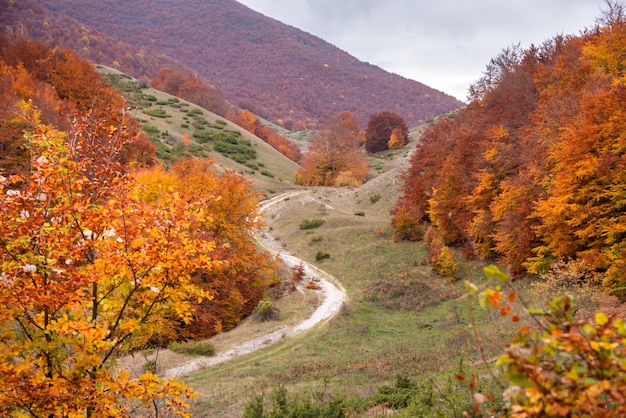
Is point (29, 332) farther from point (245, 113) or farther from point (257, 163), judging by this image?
point (245, 113)

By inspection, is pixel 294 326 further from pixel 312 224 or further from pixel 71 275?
pixel 312 224

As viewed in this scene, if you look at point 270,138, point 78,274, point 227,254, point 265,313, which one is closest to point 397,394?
point 78,274

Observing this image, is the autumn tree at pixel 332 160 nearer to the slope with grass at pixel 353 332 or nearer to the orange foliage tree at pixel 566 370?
the slope with grass at pixel 353 332

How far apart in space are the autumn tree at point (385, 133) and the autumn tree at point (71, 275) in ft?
292

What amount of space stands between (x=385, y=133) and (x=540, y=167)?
7398 centimetres

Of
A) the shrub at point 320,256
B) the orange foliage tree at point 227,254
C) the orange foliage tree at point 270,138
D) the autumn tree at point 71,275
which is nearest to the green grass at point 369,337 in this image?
the shrub at point 320,256

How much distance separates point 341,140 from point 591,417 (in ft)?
230

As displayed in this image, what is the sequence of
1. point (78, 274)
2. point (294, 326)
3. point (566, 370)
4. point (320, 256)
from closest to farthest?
point (566, 370) < point (78, 274) < point (294, 326) < point (320, 256)

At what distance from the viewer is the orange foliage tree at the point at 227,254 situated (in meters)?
25.0

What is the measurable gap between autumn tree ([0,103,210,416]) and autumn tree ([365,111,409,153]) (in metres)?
89.1

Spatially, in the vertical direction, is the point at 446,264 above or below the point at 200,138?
below

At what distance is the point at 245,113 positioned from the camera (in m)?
117

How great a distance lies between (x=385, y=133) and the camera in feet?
308

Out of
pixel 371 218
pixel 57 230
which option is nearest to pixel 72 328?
pixel 57 230
